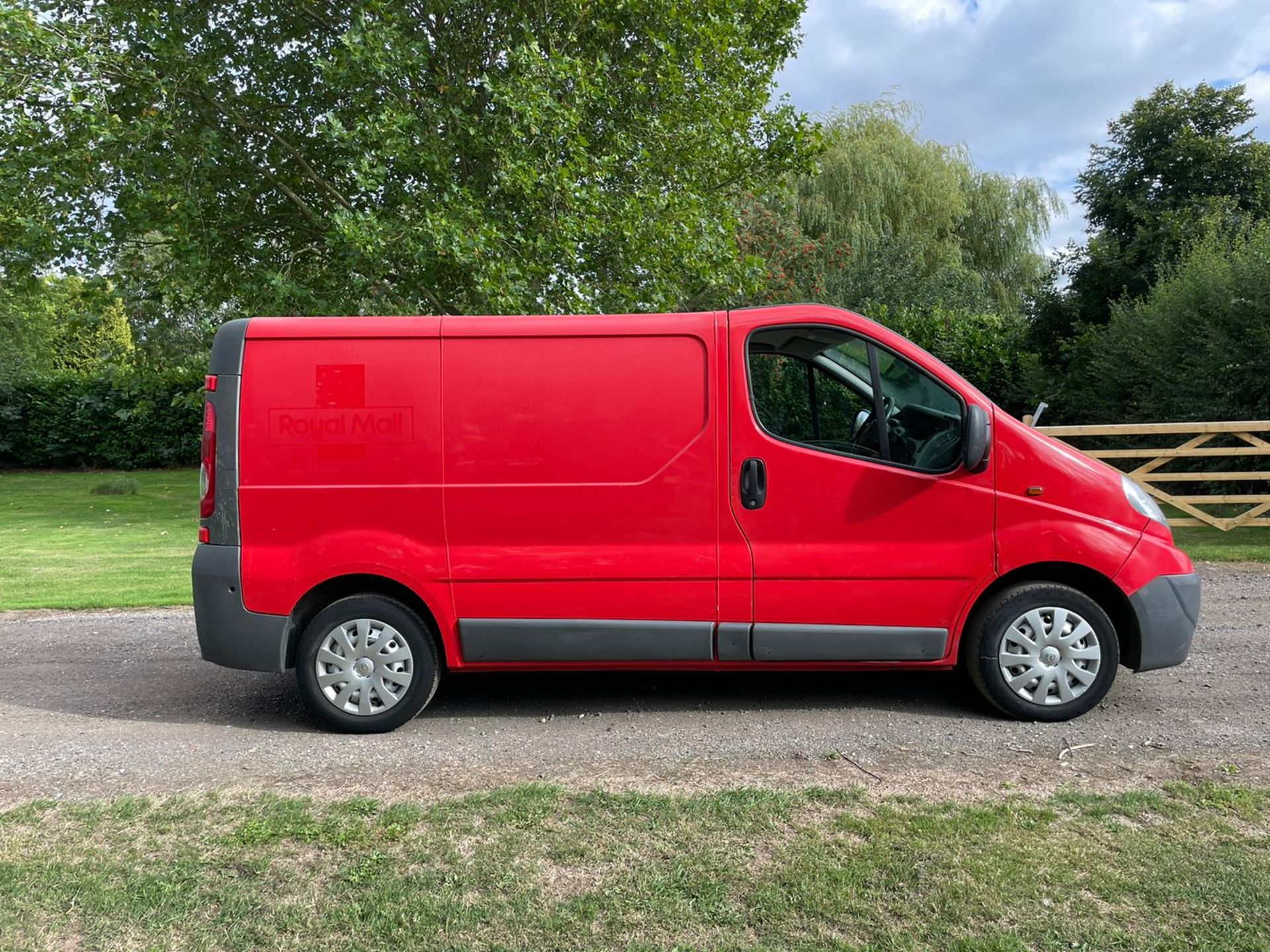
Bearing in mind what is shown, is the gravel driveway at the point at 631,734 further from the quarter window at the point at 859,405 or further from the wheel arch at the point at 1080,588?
the quarter window at the point at 859,405

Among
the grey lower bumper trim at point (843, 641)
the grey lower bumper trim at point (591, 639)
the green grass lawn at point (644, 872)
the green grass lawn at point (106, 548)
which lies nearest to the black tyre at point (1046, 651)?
the grey lower bumper trim at point (843, 641)

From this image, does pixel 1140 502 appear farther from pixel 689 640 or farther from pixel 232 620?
pixel 232 620

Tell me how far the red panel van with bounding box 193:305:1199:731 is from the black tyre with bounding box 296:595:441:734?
1 centimetres

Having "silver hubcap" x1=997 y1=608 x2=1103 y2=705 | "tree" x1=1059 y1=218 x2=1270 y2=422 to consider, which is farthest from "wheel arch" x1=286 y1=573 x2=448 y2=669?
"tree" x1=1059 y1=218 x2=1270 y2=422

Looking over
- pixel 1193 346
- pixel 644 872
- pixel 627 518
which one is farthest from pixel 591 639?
pixel 1193 346

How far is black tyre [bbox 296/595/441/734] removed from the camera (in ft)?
16.4

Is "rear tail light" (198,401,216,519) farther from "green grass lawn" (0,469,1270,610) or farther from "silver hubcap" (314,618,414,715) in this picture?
"green grass lawn" (0,469,1270,610)

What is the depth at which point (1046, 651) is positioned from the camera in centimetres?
496

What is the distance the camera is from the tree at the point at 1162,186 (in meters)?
20.0

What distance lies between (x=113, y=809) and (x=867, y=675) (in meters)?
4.20

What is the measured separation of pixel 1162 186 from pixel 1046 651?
66.6 ft

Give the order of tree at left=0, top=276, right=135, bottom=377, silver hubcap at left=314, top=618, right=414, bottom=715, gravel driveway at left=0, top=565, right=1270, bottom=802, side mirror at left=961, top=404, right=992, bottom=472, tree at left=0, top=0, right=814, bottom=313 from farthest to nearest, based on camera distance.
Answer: tree at left=0, top=276, right=135, bottom=377 → tree at left=0, top=0, right=814, bottom=313 → silver hubcap at left=314, top=618, right=414, bottom=715 → side mirror at left=961, top=404, right=992, bottom=472 → gravel driveway at left=0, top=565, right=1270, bottom=802

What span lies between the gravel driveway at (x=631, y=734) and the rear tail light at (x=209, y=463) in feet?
4.08

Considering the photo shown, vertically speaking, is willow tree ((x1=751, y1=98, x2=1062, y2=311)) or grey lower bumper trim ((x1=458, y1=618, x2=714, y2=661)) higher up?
willow tree ((x1=751, y1=98, x2=1062, y2=311))
